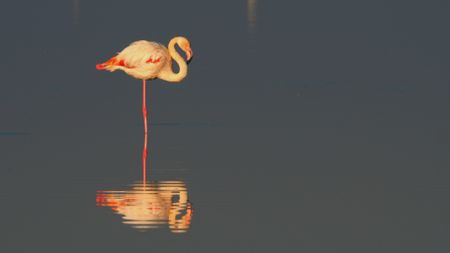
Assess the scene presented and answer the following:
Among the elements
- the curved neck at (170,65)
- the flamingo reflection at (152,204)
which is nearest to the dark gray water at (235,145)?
the flamingo reflection at (152,204)

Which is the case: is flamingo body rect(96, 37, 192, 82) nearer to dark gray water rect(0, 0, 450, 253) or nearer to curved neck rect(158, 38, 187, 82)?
curved neck rect(158, 38, 187, 82)

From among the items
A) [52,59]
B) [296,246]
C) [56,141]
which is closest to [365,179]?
[296,246]

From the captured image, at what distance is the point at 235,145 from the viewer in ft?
48.8

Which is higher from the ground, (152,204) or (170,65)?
(170,65)

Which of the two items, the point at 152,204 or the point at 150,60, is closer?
the point at 152,204

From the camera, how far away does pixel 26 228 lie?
409 inches

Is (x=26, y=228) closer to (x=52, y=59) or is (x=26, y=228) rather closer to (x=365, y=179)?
(x=365, y=179)

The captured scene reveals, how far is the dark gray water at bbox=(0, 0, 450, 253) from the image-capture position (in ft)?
34.1

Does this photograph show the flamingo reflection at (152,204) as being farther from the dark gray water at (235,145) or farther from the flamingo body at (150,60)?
the flamingo body at (150,60)

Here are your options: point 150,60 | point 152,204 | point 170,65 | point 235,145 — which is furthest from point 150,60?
point 152,204

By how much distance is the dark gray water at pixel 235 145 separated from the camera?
1040 centimetres

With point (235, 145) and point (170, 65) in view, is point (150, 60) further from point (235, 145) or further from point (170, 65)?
point (235, 145)

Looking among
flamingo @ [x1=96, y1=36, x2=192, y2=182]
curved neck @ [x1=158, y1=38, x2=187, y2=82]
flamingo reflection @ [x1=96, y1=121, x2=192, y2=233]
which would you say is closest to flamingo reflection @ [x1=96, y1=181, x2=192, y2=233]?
flamingo reflection @ [x1=96, y1=121, x2=192, y2=233]

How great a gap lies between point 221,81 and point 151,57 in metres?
5.20
